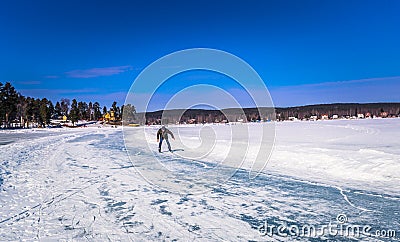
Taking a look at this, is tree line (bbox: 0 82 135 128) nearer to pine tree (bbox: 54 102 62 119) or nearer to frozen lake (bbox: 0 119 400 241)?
pine tree (bbox: 54 102 62 119)

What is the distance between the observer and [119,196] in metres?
6.73

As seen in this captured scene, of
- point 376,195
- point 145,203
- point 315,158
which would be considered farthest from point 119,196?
point 315,158

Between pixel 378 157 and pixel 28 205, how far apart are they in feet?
35.9

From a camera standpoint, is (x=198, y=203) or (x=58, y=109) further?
(x=58, y=109)

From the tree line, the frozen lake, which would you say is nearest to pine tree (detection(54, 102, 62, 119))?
the tree line

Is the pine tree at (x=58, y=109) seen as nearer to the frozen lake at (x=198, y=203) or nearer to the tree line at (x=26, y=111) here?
the tree line at (x=26, y=111)

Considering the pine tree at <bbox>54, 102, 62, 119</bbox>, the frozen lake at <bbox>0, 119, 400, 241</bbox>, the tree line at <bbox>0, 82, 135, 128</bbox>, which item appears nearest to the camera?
the frozen lake at <bbox>0, 119, 400, 241</bbox>

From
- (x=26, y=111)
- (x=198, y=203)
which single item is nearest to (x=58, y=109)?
(x=26, y=111)

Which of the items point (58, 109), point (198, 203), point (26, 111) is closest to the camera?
point (198, 203)

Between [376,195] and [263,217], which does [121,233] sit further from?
[376,195]

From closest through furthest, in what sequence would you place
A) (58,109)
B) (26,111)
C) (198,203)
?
(198,203) < (26,111) < (58,109)

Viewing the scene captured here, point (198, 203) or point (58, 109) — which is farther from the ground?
point (58, 109)

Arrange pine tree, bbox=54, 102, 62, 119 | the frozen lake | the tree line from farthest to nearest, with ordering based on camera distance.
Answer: pine tree, bbox=54, 102, 62, 119
the tree line
the frozen lake

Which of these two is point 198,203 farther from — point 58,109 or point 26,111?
point 58,109
